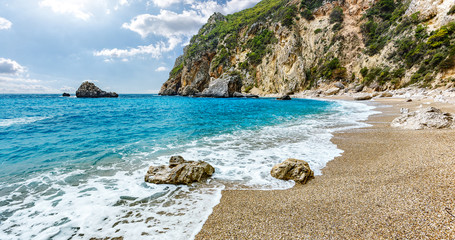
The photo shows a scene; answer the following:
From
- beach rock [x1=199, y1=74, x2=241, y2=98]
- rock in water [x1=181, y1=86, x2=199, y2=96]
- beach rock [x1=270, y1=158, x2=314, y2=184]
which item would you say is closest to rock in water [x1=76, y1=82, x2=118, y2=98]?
rock in water [x1=181, y1=86, x2=199, y2=96]

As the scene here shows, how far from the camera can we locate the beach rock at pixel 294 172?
4.48 metres

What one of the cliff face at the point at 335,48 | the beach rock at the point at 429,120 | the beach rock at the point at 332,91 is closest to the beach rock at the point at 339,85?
the beach rock at the point at 332,91

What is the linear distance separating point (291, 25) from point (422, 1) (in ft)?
96.1

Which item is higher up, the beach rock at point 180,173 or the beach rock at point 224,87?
the beach rock at point 224,87

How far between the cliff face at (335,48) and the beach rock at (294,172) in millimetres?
36970

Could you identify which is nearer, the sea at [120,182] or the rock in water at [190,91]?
the sea at [120,182]

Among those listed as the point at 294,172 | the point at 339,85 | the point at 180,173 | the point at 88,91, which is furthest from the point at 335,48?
the point at 88,91

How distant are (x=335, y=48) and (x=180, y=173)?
5907 cm

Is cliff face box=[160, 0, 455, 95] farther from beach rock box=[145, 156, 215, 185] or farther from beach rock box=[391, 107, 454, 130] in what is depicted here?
beach rock box=[145, 156, 215, 185]

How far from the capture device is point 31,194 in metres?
4.18

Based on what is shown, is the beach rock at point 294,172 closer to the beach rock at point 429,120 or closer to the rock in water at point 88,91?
the beach rock at point 429,120

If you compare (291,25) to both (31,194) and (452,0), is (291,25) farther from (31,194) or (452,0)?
(31,194)

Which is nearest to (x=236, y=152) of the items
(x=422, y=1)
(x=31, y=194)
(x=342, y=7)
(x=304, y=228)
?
(x=304, y=228)

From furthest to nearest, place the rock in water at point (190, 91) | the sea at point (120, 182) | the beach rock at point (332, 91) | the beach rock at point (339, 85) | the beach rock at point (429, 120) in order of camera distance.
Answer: the rock in water at point (190, 91) < the beach rock at point (339, 85) < the beach rock at point (332, 91) < the beach rock at point (429, 120) < the sea at point (120, 182)
